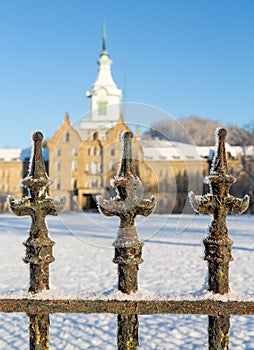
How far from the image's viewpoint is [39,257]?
228 centimetres

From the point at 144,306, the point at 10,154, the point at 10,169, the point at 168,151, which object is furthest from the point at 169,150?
the point at 10,154

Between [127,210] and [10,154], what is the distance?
64177 mm

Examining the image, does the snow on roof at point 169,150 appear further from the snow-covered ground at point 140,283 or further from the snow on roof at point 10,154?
the snow on roof at point 10,154

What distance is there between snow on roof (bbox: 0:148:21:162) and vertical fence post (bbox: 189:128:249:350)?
2448 inches

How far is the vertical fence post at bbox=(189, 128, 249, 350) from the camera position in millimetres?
2173

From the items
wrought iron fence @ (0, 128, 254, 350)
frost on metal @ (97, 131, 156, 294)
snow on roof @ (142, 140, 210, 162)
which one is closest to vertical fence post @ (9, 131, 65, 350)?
wrought iron fence @ (0, 128, 254, 350)

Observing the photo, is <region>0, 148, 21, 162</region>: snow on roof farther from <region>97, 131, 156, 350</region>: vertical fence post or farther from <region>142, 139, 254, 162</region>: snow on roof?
<region>97, 131, 156, 350</region>: vertical fence post

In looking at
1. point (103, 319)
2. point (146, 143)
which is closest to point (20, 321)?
point (103, 319)

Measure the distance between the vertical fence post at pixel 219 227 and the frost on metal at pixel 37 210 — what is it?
2.47 ft

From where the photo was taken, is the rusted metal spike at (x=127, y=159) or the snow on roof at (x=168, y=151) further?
the snow on roof at (x=168, y=151)

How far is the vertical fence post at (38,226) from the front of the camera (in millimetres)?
2246

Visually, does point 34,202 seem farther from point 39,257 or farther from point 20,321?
point 20,321

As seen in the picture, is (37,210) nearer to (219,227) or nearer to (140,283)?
(219,227)

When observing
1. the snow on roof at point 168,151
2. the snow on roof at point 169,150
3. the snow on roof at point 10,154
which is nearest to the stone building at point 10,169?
the snow on roof at point 10,154
